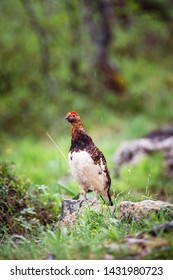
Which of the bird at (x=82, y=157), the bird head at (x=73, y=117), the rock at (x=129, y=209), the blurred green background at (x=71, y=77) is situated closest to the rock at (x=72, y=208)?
the rock at (x=129, y=209)

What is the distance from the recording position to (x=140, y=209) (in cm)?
558

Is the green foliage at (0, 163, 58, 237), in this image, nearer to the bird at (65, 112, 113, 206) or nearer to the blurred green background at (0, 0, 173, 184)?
the bird at (65, 112, 113, 206)

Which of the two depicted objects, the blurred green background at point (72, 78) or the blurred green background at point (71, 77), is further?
the blurred green background at point (71, 77)

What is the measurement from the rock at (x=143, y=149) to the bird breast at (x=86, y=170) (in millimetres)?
4666

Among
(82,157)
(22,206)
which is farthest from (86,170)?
(22,206)

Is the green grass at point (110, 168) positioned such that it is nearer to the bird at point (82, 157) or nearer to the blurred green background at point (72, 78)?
the blurred green background at point (72, 78)

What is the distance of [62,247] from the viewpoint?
4949mm

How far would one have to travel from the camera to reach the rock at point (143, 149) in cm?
1072

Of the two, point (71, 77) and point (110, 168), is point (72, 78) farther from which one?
point (110, 168)

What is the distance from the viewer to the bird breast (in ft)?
18.9

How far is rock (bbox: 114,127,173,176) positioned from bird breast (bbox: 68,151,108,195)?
467 centimetres

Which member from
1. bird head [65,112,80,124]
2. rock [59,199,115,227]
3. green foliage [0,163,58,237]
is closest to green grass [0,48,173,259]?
green foliage [0,163,58,237]
